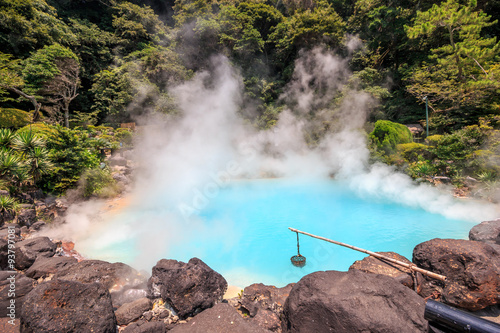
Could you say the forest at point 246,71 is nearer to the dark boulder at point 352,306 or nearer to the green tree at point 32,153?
the green tree at point 32,153

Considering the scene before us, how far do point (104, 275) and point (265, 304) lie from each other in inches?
127

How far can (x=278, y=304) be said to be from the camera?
330 centimetres

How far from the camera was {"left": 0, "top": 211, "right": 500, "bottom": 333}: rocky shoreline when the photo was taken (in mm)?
2369

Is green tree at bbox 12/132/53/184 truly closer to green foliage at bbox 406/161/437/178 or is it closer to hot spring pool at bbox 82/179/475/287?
hot spring pool at bbox 82/179/475/287

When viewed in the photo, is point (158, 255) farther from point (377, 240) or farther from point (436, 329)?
point (377, 240)

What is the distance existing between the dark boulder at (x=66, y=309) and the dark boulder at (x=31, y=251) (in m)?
3.10

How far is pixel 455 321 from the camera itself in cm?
125

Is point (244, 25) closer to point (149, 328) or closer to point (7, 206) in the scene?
point (7, 206)

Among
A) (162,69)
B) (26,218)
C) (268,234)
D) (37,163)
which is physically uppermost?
(162,69)

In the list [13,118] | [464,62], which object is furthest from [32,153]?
[464,62]

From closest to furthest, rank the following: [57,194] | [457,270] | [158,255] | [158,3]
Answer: [457,270]
[158,255]
[57,194]
[158,3]

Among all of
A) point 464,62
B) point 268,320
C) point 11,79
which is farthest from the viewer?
point 11,79

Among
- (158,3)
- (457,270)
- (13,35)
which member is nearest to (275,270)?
(457,270)

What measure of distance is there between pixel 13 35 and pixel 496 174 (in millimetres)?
27632
